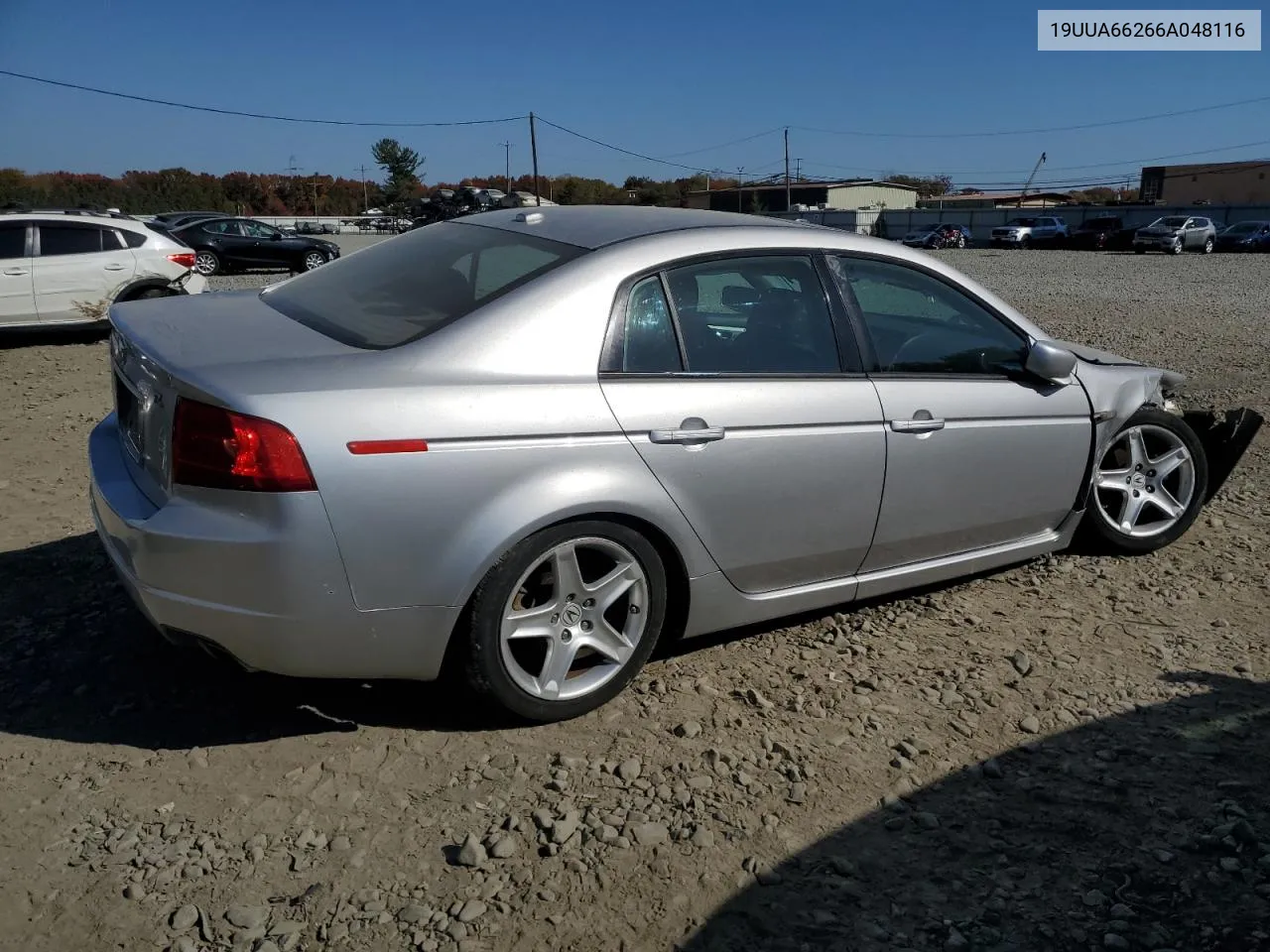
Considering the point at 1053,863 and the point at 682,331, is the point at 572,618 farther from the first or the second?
the point at 1053,863

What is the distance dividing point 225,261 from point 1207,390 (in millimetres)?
20137

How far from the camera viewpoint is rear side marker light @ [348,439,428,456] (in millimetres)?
2799

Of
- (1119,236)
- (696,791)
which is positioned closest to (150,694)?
(696,791)

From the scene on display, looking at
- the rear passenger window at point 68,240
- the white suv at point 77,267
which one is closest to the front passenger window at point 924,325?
the white suv at point 77,267

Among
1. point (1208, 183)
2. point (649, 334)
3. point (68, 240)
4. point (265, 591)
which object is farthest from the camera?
point (1208, 183)

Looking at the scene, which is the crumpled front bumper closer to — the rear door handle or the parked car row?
the rear door handle

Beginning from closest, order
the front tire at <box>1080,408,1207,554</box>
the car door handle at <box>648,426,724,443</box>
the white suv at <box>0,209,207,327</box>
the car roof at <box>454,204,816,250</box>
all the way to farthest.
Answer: the car door handle at <box>648,426,724,443</box> → the car roof at <box>454,204,816,250</box> → the front tire at <box>1080,408,1207,554</box> → the white suv at <box>0,209,207,327</box>

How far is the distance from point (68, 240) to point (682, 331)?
1016cm

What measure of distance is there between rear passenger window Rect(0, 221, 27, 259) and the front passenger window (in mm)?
10166

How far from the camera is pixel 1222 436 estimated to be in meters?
5.02

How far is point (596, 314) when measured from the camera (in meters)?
3.26

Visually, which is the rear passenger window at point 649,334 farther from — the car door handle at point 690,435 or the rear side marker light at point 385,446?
the rear side marker light at point 385,446

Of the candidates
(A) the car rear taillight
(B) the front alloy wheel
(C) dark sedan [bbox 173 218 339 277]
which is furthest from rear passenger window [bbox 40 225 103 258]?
(B) the front alloy wheel

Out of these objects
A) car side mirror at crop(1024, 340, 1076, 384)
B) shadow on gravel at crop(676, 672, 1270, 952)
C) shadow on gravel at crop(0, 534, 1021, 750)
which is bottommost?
shadow on gravel at crop(676, 672, 1270, 952)
